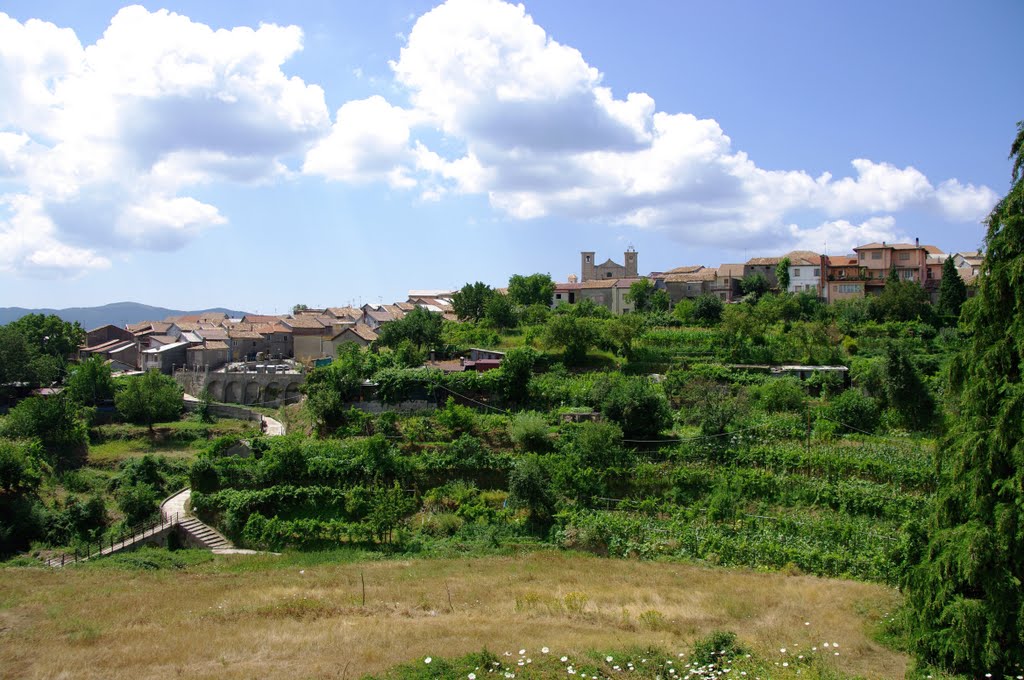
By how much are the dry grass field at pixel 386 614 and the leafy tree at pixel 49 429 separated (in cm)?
1853

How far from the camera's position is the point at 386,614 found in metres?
15.7

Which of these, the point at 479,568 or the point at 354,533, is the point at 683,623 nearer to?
the point at 479,568

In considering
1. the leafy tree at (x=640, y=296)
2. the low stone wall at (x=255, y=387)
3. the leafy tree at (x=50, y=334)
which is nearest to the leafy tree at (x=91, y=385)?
the low stone wall at (x=255, y=387)

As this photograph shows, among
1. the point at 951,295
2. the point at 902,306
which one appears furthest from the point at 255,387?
the point at 951,295

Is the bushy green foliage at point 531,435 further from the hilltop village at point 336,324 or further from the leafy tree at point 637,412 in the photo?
the hilltop village at point 336,324

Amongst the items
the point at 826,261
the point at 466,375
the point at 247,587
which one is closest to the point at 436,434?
the point at 466,375

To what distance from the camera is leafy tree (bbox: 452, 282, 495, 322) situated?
58719mm

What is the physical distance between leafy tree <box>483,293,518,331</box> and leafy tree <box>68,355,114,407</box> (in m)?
27.1

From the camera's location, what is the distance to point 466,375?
120 ft

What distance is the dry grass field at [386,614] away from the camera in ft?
41.7

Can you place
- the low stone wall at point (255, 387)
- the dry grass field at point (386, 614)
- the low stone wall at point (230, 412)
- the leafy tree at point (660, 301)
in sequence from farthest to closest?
the leafy tree at point (660, 301)
the low stone wall at point (255, 387)
the low stone wall at point (230, 412)
the dry grass field at point (386, 614)

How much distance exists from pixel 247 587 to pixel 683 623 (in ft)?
36.9

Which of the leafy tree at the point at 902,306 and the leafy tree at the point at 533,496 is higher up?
the leafy tree at the point at 902,306

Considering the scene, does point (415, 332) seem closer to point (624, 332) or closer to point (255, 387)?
point (255, 387)
